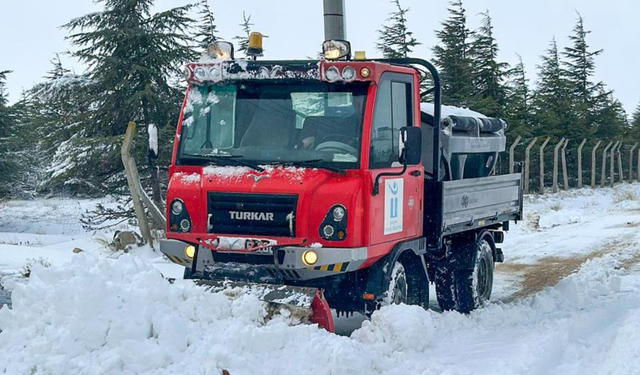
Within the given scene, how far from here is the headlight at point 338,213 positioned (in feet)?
20.6

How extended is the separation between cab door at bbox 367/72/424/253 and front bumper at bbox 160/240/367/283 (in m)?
0.32

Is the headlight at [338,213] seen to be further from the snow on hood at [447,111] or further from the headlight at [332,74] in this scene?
the snow on hood at [447,111]

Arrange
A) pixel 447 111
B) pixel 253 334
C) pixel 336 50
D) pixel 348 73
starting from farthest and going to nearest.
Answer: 1. pixel 447 111
2. pixel 336 50
3. pixel 348 73
4. pixel 253 334

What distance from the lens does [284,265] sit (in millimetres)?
6375

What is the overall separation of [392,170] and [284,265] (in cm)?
135

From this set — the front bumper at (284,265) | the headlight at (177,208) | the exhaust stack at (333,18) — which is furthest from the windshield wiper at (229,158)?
the exhaust stack at (333,18)

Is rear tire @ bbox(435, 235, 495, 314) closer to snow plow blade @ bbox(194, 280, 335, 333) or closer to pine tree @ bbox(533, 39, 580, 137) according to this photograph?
snow plow blade @ bbox(194, 280, 335, 333)

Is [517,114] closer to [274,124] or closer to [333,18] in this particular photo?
[333,18]

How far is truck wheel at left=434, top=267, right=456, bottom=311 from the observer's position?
30.1ft

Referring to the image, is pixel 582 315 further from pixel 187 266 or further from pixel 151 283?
pixel 151 283

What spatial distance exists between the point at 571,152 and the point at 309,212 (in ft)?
117

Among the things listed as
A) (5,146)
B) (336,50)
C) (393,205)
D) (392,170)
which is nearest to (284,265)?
(393,205)

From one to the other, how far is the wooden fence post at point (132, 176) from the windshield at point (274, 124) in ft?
14.5

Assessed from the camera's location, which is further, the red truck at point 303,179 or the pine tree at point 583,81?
the pine tree at point 583,81
